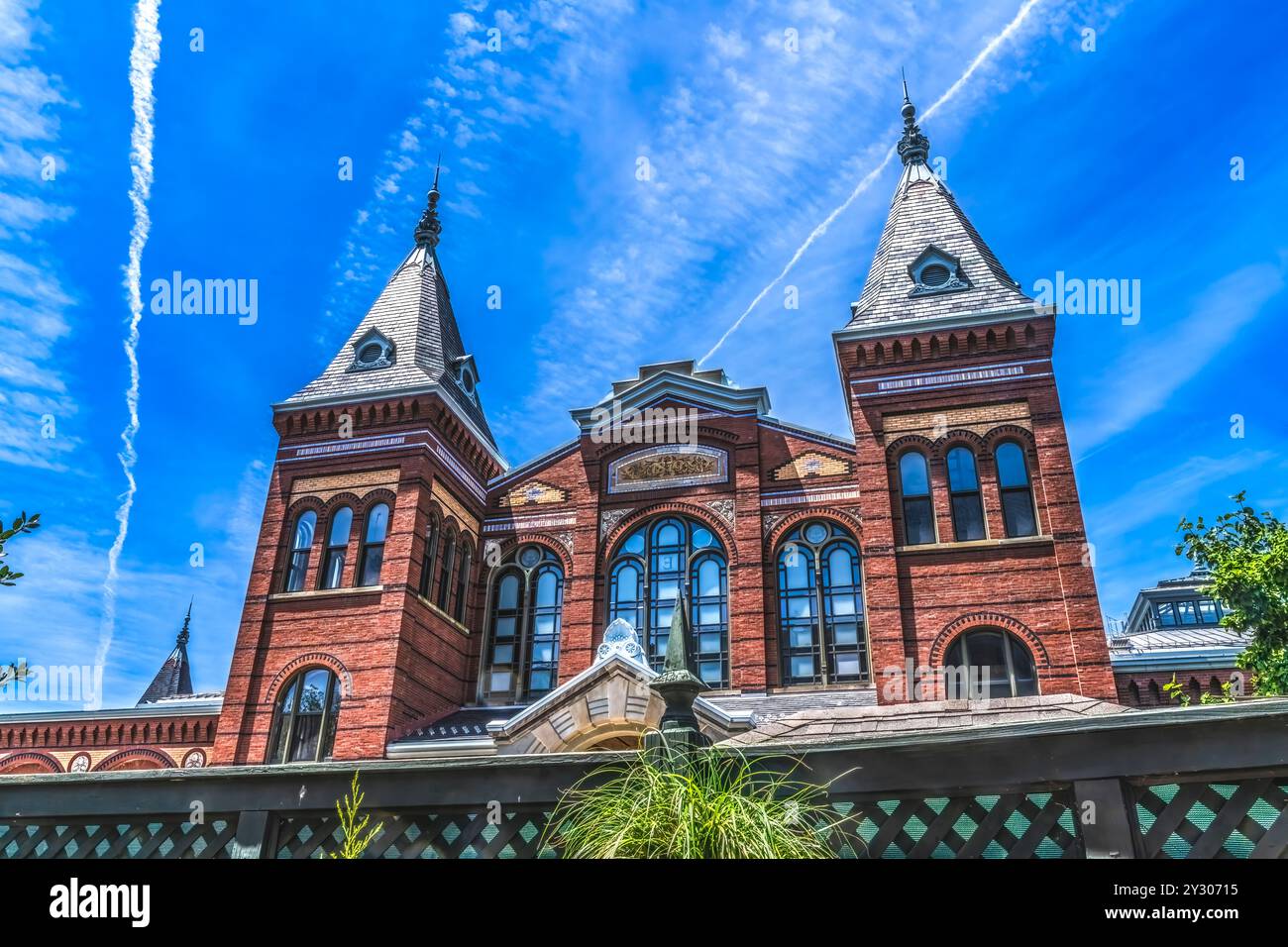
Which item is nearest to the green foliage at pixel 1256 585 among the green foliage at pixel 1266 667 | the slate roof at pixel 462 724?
the green foliage at pixel 1266 667

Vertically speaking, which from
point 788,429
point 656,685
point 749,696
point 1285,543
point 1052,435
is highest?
point 788,429

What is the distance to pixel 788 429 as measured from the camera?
23.2 meters

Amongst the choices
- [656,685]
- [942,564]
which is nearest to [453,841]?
[656,685]

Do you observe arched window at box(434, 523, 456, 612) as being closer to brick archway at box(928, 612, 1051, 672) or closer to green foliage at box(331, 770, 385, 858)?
brick archway at box(928, 612, 1051, 672)

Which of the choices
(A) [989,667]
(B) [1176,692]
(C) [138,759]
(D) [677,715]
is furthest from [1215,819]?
(C) [138,759]

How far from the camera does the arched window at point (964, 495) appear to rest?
63.8 feet

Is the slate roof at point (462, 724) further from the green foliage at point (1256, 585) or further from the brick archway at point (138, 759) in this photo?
the green foliage at point (1256, 585)

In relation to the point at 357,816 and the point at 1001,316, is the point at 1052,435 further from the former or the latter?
the point at 357,816

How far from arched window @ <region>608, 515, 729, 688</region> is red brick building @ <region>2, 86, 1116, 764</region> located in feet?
0.23

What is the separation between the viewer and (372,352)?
25.5m

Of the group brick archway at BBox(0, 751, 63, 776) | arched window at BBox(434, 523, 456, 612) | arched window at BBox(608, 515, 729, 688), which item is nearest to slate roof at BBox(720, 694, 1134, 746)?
arched window at BBox(608, 515, 729, 688)

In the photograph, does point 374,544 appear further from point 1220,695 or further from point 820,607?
point 1220,695

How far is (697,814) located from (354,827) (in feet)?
5.86
